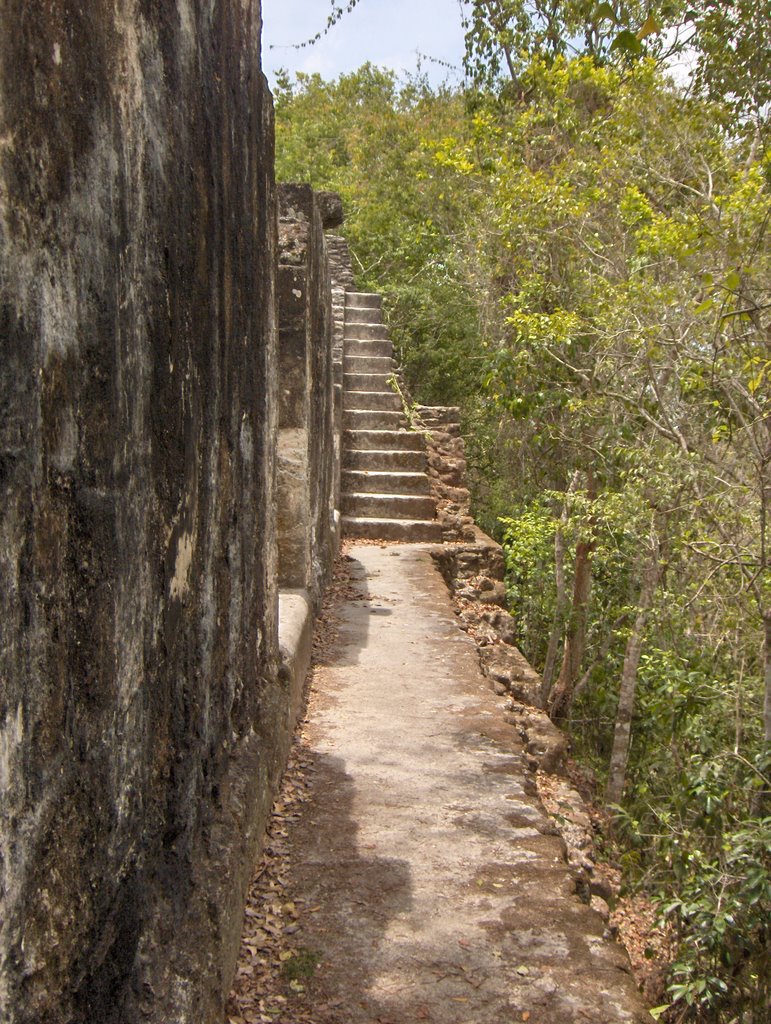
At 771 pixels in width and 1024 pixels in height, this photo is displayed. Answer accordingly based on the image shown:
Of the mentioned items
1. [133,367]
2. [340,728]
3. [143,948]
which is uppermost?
[133,367]

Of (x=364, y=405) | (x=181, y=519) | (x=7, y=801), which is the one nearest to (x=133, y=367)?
(x=181, y=519)

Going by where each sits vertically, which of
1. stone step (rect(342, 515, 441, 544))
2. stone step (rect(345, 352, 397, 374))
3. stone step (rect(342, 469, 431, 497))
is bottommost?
stone step (rect(342, 515, 441, 544))

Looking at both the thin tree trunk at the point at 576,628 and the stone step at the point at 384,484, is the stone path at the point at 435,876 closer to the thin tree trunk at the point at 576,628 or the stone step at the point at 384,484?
the thin tree trunk at the point at 576,628

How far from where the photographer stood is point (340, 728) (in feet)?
15.0

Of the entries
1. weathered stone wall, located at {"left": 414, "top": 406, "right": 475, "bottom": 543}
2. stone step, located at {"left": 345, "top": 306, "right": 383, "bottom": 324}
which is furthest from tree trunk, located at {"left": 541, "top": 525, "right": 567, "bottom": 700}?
stone step, located at {"left": 345, "top": 306, "right": 383, "bottom": 324}

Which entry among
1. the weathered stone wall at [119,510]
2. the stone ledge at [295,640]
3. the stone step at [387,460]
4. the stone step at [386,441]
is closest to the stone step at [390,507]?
the stone step at [387,460]

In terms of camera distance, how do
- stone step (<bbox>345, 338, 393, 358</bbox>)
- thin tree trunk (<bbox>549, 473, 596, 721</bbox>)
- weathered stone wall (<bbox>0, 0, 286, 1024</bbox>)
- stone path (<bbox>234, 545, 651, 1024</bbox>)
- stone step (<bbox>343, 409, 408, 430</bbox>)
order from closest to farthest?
weathered stone wall (<bbox>0, 0, 286, 1024</bbox>)
stone path (<bbox>234, 545, 651, 1024</bbox>)
thin tree trunk (<bbox>549, 473, 596, 721</bbox>)
stone step (<bbox>343, 409, 408, 430</bbox>)
stone step (<bbox>345, 338, 393, 358</bbox>)

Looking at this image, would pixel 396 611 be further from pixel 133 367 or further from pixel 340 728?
pixel 133 367

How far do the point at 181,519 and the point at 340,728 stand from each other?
254 cm

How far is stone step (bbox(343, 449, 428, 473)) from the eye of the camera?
428 inches

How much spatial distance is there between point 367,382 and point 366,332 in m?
1.37

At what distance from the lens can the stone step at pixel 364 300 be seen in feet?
46.6

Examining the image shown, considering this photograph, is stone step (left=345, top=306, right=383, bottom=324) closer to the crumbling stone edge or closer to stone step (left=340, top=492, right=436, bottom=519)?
stone step (left=340, top=492, right=436, bottom=519)

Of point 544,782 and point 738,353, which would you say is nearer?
point 544,782
